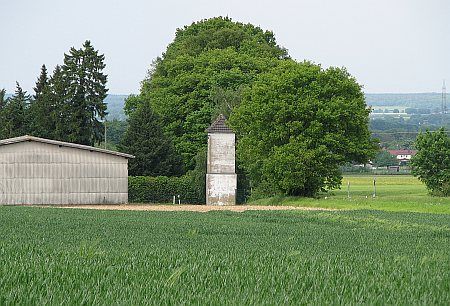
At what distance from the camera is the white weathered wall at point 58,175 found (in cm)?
6406

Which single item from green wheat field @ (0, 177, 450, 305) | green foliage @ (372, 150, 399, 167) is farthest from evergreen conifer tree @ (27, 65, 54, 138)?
green foliage @ (372, 150, 399, 167)

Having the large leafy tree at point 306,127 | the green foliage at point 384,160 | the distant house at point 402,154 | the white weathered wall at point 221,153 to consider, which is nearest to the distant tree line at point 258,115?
the large leafy tree at point 306,127

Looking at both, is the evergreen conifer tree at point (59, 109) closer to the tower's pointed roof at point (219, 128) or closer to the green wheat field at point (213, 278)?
the tower's pointed roof at point (219, 128)

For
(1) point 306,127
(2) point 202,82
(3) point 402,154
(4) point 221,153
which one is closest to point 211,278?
(1) point 306,127

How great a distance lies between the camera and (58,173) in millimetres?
65188

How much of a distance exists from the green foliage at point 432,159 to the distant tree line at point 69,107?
2953 cm

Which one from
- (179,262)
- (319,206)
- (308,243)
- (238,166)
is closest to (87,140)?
(238,166)

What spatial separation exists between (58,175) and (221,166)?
11606 millimetres

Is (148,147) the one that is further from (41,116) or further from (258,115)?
(258,115)

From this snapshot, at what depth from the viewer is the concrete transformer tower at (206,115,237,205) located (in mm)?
67750

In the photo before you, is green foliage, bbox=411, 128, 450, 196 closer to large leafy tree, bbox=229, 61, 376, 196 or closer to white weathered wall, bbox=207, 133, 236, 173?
large leafy tree, bbox=229, 61, 376, 196

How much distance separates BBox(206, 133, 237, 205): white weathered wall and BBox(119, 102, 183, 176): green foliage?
960 centimetres

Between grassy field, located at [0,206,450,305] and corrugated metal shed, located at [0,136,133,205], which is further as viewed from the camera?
corrugated metal shed, located at [0,136,133,205]

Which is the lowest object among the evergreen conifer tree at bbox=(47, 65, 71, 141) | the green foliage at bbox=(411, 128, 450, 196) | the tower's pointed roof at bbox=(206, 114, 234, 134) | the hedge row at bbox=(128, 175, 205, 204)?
the hedge row at bbox=(128, 175, 205, 204)
